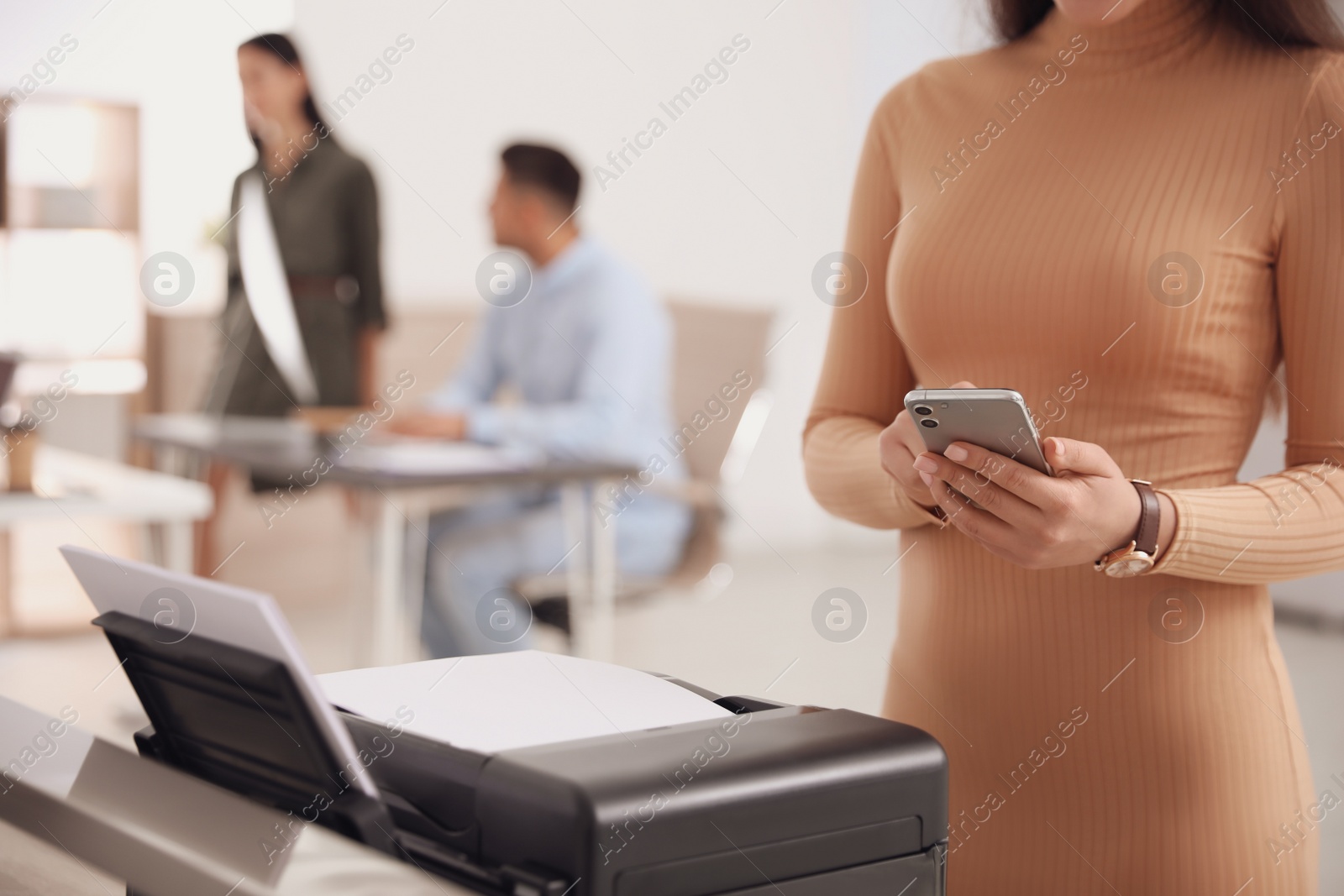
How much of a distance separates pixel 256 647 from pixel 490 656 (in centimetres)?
21

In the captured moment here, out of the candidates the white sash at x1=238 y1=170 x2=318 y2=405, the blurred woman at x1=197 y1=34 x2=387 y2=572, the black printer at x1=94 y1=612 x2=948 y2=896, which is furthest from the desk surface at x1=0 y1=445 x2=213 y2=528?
the black printer at x1=94 y1=612 x2=948 y2=896

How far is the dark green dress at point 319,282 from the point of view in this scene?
318 cm

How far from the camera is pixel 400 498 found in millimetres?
2711

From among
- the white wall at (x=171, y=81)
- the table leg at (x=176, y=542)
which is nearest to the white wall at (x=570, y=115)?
the white wall at (x=171, y=81)

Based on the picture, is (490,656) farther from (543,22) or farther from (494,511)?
(543,22)

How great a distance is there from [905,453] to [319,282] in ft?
8.59

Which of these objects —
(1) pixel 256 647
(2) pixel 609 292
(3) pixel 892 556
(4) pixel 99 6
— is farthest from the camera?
(3) pixel 892 556

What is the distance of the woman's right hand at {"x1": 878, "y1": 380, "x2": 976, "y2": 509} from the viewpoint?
0.81 metres

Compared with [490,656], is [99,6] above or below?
above

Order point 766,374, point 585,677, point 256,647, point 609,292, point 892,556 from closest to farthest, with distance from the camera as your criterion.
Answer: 1. point 256,647
2. point 585,677
3. point 766,374
4. point 609,292
5. point 892,556

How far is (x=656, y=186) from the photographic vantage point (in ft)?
15.7

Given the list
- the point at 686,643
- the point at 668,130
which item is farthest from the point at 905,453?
the point at 668,130

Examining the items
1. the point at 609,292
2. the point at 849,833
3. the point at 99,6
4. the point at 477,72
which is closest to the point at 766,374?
the point at 609,292

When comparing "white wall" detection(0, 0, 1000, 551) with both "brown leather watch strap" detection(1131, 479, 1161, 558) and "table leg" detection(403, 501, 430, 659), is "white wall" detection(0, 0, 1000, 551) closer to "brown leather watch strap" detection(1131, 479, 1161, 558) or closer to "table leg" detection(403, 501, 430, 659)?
"table leg" detection(403, 501, 430, 659)
